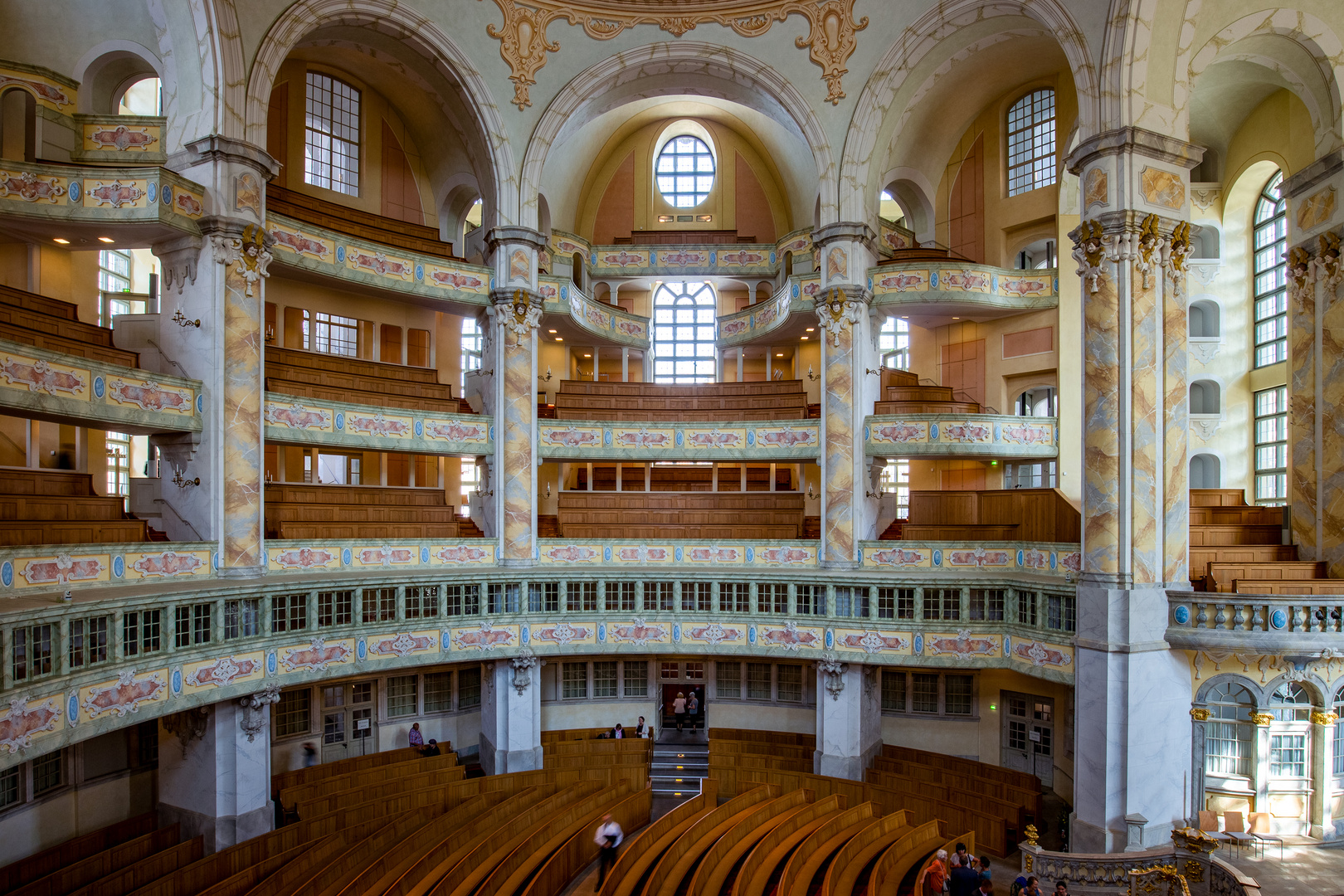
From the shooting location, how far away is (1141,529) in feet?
50.6

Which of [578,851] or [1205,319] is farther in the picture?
[1205,319]

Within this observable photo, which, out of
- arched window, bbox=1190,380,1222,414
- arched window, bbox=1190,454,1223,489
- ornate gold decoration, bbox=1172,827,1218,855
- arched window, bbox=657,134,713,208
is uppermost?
arched window, bbox=657,134,713,208

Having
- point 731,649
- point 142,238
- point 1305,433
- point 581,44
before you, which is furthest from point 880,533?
point 142,238

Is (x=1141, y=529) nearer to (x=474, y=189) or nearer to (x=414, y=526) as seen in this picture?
(x=414, y=526)

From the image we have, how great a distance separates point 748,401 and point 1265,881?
15.7m

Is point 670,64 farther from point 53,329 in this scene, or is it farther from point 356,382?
point 53,329

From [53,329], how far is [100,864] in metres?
9.58

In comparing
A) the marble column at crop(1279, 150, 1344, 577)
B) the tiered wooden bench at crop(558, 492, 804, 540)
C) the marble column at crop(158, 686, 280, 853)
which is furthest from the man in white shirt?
the marble column at crop(1279, 150, 1344, 577)

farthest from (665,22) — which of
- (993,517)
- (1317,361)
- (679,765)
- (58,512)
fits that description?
(679,765)

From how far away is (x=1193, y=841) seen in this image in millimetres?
13453

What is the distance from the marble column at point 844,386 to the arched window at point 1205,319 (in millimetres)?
8012

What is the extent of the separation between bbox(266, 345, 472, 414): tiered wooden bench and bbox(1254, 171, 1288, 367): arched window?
19861mm

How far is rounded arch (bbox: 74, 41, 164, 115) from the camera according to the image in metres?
19.2

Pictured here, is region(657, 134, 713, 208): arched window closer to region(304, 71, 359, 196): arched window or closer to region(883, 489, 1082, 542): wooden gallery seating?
region(304, 71, 359, 196): arched window
